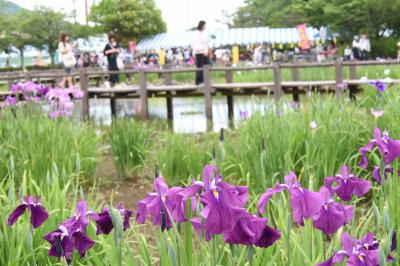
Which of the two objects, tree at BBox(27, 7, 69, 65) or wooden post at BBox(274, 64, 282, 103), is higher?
tree at BBox(27, 7, 69, 65)

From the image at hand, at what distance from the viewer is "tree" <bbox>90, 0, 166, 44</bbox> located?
44.0m

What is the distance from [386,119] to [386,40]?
78.8ft

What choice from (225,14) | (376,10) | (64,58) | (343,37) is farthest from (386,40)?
(225,14)

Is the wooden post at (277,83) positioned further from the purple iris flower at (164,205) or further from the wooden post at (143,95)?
the purple iris flower at (164,205)

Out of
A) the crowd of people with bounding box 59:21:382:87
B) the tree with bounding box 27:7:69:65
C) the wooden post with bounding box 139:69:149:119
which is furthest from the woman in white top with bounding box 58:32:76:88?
the tree with bounding box 27:7:69:65

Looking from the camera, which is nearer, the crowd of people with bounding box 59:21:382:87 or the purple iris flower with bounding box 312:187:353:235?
the purple iris flower with bounding box 312:187:353:235

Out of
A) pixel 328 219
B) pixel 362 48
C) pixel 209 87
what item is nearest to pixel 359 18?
pixel 362 48

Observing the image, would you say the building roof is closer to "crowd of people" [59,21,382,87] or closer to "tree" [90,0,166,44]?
"crowd of people" [59,21,382,87]

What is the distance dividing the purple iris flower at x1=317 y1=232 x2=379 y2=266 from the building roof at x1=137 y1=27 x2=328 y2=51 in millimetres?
31113

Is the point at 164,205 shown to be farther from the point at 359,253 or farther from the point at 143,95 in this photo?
the point at 143,95

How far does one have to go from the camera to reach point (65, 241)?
4.44 ft

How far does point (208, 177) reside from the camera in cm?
119

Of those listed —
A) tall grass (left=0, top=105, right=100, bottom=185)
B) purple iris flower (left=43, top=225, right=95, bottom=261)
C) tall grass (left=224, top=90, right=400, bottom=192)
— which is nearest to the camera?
purple iris flower (left=43, top=225, right=95, bottom=261)

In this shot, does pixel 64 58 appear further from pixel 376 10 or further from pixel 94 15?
pixel 94 15
